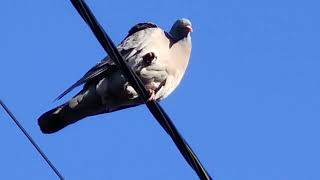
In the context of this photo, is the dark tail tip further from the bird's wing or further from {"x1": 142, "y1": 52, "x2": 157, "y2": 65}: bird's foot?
{"x1": 142, "y1": 52, "x2": 157, "y2": 65}: bird's foot

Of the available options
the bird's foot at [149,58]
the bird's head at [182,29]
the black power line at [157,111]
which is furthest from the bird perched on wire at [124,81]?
the black power line at [157,111]

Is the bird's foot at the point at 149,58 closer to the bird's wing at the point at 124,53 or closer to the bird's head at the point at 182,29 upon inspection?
the bird's wing at the point at 124,53

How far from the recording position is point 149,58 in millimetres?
7457

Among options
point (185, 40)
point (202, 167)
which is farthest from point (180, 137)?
point (185, 40)

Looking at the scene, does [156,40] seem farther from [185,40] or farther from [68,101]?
[68,101]

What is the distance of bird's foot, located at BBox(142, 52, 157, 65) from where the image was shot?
7442 millimetres

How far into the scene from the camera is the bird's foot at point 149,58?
7442 millimetres

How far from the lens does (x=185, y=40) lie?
8016mm

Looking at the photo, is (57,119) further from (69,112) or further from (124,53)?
(124,53)

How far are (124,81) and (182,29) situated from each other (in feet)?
3.34

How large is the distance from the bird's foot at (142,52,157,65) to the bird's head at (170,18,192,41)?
0.62 metres

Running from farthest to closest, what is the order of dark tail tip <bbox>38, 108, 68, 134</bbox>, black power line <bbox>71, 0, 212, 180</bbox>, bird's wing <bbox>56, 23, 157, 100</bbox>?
bird's wing <bbox>56, 23, 157, 100</bbox> → dark tail tip <bbox>38, 108, 68, 134</bbox> → black power line <bbox>71, 0, 212, 180</bbox>

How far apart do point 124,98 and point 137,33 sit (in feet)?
3.17

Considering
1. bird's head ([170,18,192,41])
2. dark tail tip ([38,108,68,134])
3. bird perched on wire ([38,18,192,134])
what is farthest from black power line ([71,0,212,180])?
bird's head ([170,18,192,41])
